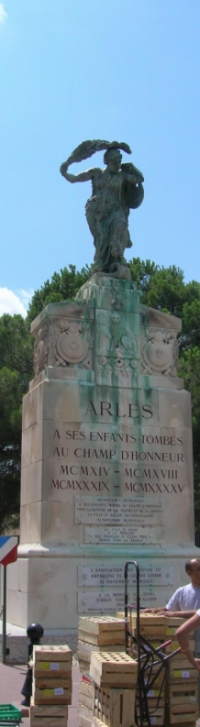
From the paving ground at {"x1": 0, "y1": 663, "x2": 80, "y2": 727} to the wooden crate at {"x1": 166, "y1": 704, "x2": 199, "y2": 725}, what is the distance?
1144mm

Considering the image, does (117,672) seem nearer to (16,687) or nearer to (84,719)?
(84,719)

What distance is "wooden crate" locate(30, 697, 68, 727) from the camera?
20.3 ft

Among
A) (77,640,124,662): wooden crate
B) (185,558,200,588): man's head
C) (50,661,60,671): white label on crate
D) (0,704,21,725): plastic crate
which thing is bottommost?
(0,704,21,725): plastic crate

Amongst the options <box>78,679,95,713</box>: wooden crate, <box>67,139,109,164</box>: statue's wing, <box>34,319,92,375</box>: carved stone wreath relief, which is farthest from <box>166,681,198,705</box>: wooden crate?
<box>67,139,109,164</box>: statue's wing

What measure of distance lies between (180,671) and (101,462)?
231 inches

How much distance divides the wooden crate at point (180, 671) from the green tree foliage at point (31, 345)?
47.0ft

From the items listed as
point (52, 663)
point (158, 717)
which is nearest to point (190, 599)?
point (158, 717)

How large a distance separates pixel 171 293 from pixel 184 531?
46.0 feet

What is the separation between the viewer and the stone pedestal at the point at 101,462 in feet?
36.6

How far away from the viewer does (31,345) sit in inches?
946

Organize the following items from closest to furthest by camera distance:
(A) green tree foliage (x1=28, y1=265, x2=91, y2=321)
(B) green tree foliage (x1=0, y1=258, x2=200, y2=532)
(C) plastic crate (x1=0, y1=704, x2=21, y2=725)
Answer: (C) plastic crate (x1=0, y1=704, x2=21, y2=725)
(B) green tree foliage (x1=0, y1=258, x2=200, y2=532)
(A) green tree foliage (x1=28, y1=265, x2=91, y2=321)

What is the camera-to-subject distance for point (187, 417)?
12875 mm

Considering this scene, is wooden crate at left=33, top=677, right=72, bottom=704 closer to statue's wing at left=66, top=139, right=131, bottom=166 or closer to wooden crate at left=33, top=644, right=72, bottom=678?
wooden crate at left=33, top=644, right=72, bottom=678

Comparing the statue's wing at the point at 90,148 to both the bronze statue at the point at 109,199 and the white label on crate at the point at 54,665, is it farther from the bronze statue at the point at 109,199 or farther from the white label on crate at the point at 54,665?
the white label on crate at the point at 54,665
